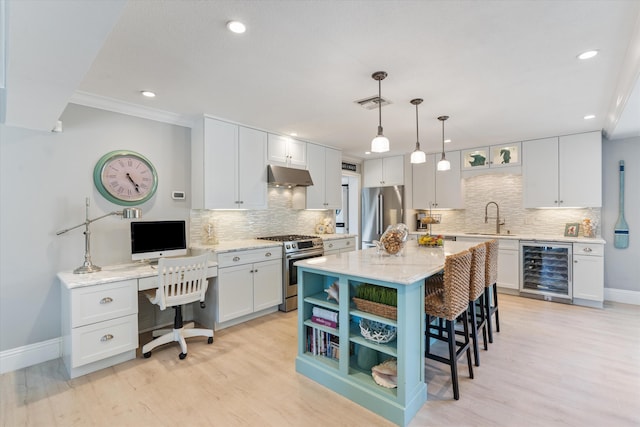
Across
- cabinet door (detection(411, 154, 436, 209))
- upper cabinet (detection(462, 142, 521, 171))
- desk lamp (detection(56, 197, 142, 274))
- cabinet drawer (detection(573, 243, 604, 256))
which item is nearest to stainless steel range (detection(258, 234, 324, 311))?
desk lamp (detection(56, 197, 142, 274))

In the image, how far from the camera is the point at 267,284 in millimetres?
3826

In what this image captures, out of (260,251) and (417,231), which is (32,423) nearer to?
(260,251)

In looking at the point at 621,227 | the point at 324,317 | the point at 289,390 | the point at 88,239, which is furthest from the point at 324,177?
the point at 621,227

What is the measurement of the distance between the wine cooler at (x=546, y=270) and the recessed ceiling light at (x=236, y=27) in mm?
4679

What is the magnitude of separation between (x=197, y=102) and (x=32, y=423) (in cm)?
281

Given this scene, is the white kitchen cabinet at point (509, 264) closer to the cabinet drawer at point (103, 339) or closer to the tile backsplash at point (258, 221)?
the tile backsplash at point (258, 221)

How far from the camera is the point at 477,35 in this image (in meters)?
1.91

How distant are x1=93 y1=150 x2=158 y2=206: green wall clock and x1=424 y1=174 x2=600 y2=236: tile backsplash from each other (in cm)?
490

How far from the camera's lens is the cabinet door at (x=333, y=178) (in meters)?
5.20

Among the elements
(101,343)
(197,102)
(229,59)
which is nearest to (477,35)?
(229,59)

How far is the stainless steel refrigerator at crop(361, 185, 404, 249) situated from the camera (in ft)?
19.3

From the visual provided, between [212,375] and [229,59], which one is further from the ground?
[229,59]

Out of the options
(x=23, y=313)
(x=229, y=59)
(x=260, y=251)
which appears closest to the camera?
(x=229, y=59)

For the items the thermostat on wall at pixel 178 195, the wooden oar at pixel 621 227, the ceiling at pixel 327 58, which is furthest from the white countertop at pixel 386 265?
the wooden oar at pixel 621 227
